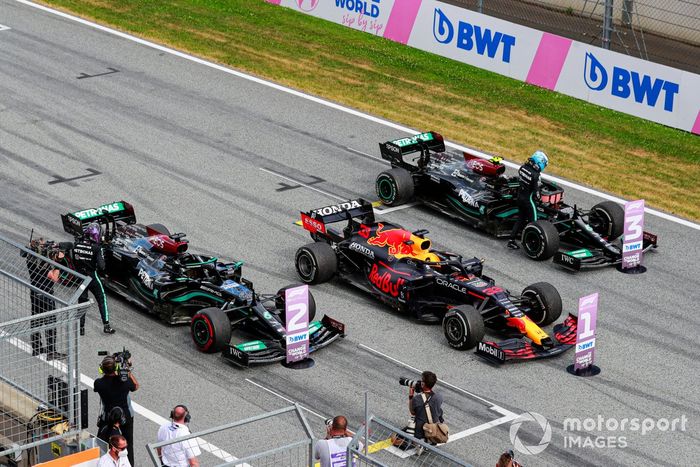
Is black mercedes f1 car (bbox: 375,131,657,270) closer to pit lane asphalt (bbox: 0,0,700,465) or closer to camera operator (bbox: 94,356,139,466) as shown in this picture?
pit lane asphalt (bbox: 0,0,700,465)

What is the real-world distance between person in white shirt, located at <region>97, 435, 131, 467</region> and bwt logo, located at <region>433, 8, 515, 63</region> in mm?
20306

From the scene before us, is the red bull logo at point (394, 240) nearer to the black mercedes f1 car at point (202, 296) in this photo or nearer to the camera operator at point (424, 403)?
the black mercedes f1 car at point (202, 296)

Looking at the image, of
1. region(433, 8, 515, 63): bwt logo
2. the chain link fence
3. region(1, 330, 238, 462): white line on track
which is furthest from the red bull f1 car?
the chain link fence

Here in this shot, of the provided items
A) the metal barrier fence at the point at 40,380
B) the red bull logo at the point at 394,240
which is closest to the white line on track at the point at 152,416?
the metal barrier fence at the point at 40,380

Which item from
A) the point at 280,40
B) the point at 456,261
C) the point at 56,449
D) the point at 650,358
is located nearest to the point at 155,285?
the point at 456,261

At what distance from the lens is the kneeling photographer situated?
16.6m

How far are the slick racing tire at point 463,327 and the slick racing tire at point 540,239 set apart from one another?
11.5 feet

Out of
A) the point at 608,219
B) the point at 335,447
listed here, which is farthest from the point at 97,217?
the point at 608,219

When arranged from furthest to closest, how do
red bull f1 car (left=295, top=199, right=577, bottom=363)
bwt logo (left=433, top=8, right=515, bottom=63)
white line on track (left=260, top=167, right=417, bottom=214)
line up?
bwt logo (left=433, top=8, right=515, bottom=63) < white line on track (left=260, top=167, right=417, bottom=214) < red bull f1 car (left=295, top=199, right=577, bottom=363)

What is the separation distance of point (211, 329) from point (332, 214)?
4091 mm

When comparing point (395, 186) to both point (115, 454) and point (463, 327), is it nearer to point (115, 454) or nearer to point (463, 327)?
point (463, 327)

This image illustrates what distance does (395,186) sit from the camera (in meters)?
24.5

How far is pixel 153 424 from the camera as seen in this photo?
17.5 m

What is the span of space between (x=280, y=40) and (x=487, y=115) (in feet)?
22.9
